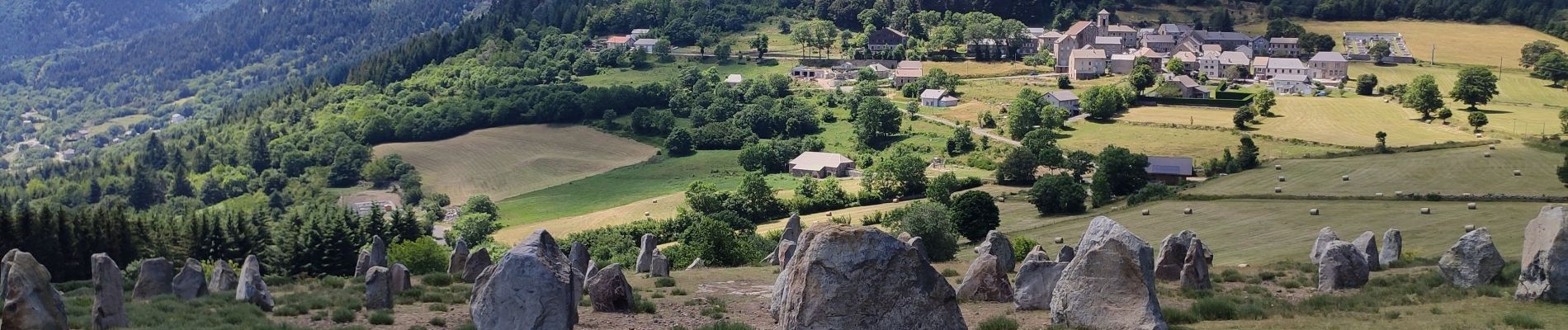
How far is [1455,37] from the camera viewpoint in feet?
607

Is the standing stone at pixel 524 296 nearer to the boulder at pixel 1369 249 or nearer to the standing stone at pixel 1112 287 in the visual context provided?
the standing stone at pixel 1112 287

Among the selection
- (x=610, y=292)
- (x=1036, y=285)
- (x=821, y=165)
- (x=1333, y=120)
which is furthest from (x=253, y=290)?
(x=1333, y=120)

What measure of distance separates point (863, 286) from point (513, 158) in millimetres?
126746

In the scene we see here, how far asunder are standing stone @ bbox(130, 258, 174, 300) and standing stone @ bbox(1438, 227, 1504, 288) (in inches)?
1299

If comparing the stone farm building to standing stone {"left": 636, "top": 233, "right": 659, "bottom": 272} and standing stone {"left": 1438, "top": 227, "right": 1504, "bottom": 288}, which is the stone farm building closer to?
standing stone {"left": 636, "top": 233, "right": 659, "bottom": 272}

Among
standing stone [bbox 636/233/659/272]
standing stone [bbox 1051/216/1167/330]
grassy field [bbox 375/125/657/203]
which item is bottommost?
grassy field [bbox 375/125/657/203]

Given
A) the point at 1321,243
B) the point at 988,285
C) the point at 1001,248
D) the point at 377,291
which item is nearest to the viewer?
the point at 377,291

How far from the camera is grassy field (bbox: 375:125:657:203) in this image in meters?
137

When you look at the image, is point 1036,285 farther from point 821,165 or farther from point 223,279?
point 821,165

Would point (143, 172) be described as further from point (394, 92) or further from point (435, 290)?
point (435, 290)

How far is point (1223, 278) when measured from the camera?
136ft

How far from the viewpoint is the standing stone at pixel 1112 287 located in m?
28.4

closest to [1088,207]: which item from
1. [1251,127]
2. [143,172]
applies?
[1251,127]

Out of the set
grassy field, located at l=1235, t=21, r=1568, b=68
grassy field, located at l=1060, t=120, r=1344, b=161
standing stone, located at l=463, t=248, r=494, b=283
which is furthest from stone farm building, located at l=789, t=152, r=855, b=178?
grassy field, located at l=1235, t=21, r=1568, b=68
